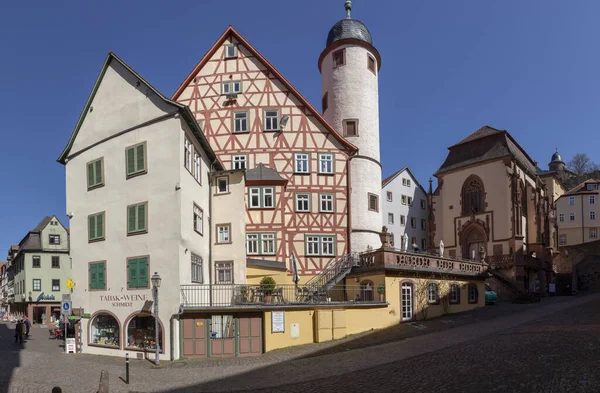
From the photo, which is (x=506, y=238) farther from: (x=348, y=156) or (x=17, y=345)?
(x=17, y=345)

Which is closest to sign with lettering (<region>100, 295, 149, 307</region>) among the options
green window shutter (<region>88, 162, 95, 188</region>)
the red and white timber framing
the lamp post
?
the lamp post

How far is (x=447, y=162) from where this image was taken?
55250 millimetres

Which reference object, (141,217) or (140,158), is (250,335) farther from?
(140,158)

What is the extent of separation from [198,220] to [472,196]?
109 feet

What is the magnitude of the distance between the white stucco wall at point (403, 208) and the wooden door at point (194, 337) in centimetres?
3696

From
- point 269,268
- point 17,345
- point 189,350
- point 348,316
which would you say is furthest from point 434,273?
point 17,345

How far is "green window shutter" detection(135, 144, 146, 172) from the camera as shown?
79.0ft

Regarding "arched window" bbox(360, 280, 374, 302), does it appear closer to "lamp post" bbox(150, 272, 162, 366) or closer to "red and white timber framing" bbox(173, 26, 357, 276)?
"red and white timber framing" bbox(173, 26, 357, 276)

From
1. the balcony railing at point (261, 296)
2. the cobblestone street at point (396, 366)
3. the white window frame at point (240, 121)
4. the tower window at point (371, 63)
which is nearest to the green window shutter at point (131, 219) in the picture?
the balcony railing at point (261, 296)

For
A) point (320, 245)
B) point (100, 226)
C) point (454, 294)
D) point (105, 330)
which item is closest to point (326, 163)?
point (320, 245)

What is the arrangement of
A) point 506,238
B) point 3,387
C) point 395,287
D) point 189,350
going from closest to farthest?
point 3,387, point 189,350, point 395,287, point 506,238

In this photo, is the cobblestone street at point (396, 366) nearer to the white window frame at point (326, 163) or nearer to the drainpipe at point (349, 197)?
the drainpipe at point (349, 197)

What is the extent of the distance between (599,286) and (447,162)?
1820 cm

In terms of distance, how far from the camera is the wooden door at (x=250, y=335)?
73.3 ft
